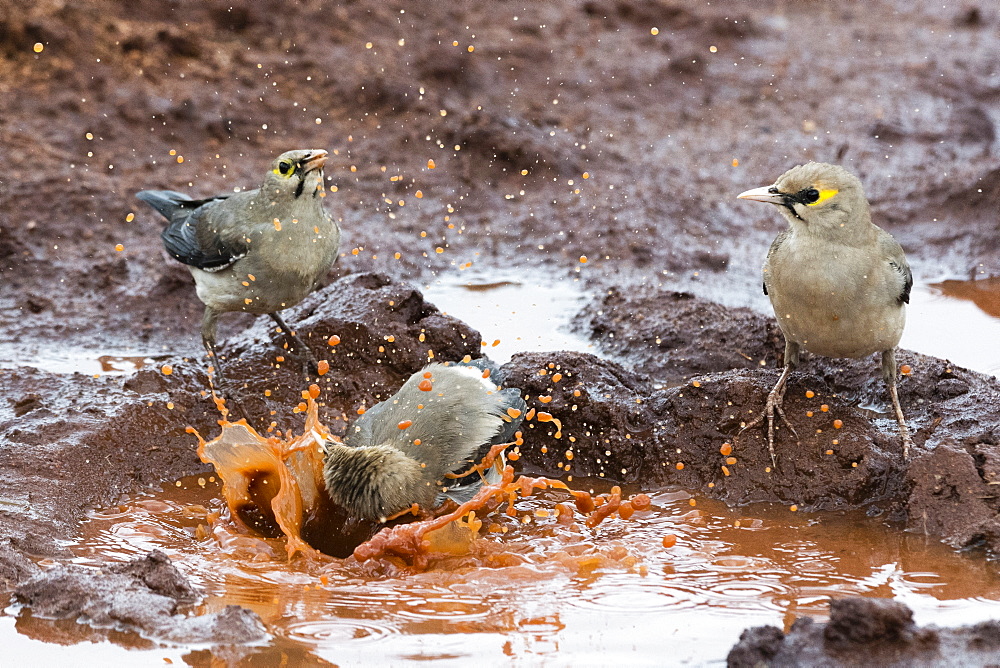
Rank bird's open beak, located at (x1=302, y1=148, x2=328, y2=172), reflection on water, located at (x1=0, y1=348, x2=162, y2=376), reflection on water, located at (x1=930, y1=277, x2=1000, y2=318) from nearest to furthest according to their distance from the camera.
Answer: bird's open beak, located at (x1=302, y1=148, x2=328, y2=172) < reflection on water, located at (x1=0, y1=348, x2=162, y2=376) < reflection on water, located at (x1=930, y1=277, x2=1000, y2=318)

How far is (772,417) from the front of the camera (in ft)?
19.4

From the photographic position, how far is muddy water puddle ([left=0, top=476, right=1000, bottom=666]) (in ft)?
14.6

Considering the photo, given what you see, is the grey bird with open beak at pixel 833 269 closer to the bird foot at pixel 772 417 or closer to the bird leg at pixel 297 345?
the bird foot at pixel 772 417

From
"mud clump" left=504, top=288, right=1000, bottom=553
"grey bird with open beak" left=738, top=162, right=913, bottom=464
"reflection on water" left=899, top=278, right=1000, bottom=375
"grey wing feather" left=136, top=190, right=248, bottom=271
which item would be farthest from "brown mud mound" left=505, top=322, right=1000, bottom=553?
"grey wing feather" left=136, top=190, right=248, bottom=271

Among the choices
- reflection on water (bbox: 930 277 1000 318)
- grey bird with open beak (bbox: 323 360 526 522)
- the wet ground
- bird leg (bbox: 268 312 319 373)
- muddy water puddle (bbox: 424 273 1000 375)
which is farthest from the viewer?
reflection on water (bbox: 930 277 1000 318)

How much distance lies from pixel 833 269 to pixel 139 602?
337 cm

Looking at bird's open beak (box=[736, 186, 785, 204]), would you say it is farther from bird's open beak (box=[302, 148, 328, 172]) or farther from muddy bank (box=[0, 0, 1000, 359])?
muddy bank (box=[0, 0, 1000, 359])

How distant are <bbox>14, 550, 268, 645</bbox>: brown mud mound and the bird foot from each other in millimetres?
2670

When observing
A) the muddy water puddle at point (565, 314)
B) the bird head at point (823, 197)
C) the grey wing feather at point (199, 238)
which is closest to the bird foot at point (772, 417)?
the bird head at point (823, 197)

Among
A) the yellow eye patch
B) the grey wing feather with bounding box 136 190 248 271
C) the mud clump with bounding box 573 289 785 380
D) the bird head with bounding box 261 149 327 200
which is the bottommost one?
the mud clump with bounding box 573 289 785 380

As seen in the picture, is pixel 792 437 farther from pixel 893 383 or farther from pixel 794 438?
pixel 893 383

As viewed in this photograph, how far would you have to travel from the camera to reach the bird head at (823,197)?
5652 millimetres

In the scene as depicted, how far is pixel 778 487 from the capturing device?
5.91m

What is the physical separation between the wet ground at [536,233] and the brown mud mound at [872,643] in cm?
50
